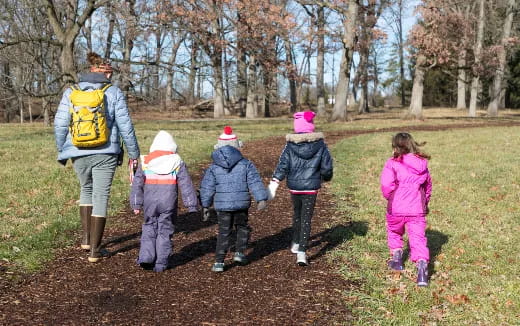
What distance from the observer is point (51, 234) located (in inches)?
272

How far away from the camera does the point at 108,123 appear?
569 centimetres

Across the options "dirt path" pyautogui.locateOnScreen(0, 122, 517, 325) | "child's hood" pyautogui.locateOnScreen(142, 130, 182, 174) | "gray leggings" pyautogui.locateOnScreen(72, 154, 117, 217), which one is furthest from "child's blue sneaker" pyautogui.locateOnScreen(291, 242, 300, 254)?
"gray leggings" pyautogui.locateOnScreen(72, 154, 117, 217)

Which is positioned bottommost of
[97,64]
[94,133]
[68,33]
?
[94,133]

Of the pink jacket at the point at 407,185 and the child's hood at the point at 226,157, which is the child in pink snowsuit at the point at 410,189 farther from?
the child's hood at the point at 226,157

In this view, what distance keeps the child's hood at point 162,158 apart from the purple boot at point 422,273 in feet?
8.96

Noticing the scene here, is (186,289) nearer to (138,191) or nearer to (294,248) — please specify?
(138,191)

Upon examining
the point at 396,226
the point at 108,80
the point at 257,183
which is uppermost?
the point at 108,80

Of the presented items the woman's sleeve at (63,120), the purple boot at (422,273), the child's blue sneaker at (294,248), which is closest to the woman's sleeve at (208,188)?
the child's blue sneaker at (294,248)

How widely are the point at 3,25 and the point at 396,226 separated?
30535 millimetres

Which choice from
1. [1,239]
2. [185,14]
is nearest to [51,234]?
[1,239]

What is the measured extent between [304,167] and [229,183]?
3.06ft

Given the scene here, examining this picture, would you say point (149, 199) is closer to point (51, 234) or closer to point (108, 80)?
point (108, 80)

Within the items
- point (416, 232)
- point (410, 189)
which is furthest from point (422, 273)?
point (410, 189)

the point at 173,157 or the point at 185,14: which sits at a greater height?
the point at 185,14
